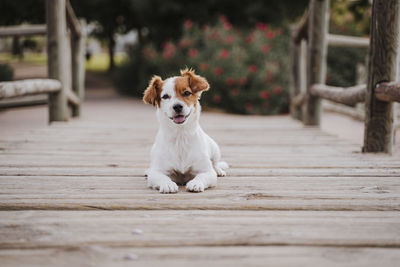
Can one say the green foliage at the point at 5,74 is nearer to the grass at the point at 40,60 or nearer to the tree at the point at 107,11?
the grass at the point at 40,60

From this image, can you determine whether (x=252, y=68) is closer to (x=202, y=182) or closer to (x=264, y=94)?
(x=264, y=94)

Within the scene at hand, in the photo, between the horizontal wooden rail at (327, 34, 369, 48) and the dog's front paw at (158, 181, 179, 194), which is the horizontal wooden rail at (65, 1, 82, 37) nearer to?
the horizontal wooden rail at (327, 34, 369, 48)

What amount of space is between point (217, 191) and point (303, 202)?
0.57 metres

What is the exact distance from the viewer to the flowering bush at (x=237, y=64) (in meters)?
11.2

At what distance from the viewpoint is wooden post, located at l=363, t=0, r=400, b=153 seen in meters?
3.81

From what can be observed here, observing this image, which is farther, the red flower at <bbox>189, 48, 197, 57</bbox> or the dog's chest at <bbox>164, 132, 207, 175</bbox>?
the red flower at <bbox>189, 48, 197, 57</bbox>

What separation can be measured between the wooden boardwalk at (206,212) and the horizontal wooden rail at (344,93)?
64 centimetres

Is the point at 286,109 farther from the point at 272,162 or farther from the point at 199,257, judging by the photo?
the point at 199,257

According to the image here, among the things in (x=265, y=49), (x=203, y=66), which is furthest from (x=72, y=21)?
(x=265, y=49)

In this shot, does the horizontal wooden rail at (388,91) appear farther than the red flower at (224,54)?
No

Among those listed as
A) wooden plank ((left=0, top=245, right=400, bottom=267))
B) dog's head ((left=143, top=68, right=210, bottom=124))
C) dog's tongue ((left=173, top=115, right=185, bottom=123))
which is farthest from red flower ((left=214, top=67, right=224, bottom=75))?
wooden plank ((left=0, top=245, right=400, bottom=267))

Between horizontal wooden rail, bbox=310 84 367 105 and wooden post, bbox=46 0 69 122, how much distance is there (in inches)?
142

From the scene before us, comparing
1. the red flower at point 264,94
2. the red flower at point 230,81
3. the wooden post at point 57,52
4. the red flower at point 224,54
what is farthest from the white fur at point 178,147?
the red flower at point 224,54

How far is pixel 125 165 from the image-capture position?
361 cm
